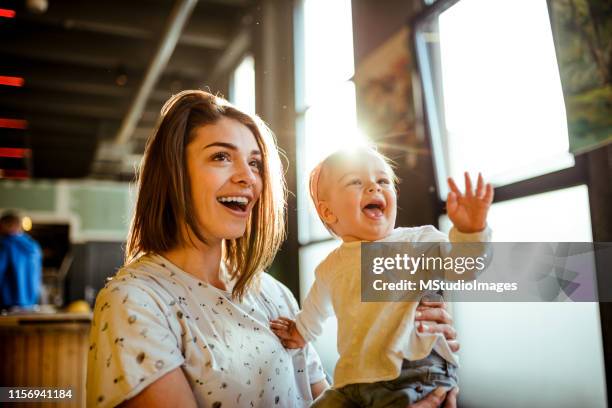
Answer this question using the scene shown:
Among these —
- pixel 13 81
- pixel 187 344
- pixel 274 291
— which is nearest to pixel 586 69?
pixel 274 291

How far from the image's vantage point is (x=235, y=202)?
37.0 inches

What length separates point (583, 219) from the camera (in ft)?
3.33

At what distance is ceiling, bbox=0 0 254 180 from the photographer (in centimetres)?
149

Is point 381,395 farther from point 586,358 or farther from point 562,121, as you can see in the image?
point 562,121

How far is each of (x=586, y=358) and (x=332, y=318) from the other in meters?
0.50

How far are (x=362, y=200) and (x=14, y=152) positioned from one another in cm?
164

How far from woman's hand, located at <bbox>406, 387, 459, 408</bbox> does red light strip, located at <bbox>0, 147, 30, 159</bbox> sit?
1769mm

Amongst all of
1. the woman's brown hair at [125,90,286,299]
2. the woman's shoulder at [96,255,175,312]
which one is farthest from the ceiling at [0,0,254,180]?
the woman's shoulder at [96,255,175,312]

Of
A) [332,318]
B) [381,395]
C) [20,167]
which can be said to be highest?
[20,167]

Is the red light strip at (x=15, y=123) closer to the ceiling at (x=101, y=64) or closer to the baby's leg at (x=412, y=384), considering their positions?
the ceiling at (x=101, y=64)

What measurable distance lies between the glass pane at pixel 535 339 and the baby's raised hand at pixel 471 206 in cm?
35

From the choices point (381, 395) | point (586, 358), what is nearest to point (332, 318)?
point (381, 395)

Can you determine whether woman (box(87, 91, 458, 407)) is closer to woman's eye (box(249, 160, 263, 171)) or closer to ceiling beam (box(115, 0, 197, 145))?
woman's eye (box(249, 160, 263, 171))

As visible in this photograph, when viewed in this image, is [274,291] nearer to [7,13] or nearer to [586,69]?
[586,69]
